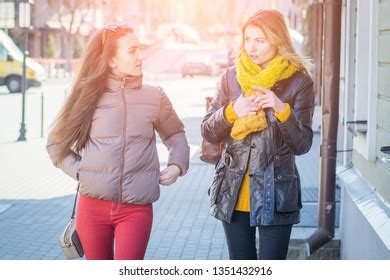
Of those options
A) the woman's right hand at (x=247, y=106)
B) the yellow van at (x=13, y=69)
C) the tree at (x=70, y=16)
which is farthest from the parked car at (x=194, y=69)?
the woman's right hand at (x=247, y=106)

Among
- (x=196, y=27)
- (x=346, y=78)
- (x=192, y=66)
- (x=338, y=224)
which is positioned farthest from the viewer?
(x=196, y=27)

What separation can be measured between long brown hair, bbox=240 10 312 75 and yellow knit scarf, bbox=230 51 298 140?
24 millimetres

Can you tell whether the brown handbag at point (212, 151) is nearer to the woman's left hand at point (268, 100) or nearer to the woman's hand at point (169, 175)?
the woman's hand at point (169, 175)

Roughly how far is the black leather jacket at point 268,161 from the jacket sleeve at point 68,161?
0.46m

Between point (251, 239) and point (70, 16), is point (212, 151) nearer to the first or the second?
point (251, 239)

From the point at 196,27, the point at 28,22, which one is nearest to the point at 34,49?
the point at 196,27

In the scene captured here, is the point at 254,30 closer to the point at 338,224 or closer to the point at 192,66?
the point at 338,224

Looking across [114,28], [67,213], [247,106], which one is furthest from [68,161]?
[67,213]

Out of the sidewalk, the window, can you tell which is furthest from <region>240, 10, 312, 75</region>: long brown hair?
the sidewalk

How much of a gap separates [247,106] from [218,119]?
0.40ft

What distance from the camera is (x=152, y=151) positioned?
129 inches

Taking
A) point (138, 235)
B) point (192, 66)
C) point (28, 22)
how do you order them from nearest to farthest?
point (138, 235) < point (28, 22) < point (192, 66)

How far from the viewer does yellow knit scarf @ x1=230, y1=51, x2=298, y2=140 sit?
319cm
